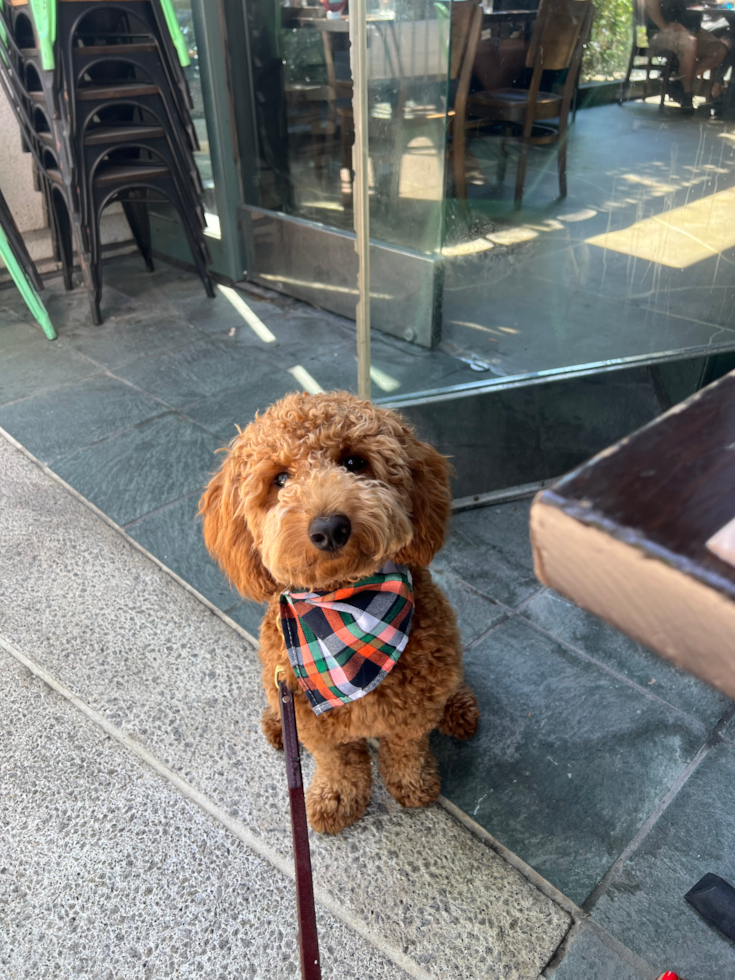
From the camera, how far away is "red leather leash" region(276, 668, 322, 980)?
1120 mm

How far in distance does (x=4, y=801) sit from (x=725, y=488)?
2054 mm

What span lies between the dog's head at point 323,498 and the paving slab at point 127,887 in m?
0.69

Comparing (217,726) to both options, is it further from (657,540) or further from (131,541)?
(657,540)

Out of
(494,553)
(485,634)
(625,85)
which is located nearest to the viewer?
(485,634)

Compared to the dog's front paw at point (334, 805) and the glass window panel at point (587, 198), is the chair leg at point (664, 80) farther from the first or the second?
the dog's front paw at point (334, 805)

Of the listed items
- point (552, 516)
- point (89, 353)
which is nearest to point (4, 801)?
point (552, 516)

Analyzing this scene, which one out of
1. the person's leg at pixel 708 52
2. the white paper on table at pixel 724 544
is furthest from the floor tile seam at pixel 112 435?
the white paper on table at pixel 724 544

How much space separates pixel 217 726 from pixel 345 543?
101cm

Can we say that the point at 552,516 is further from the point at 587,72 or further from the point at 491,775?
the point at 587,72

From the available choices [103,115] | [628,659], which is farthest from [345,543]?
[103,115]

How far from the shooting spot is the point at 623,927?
159 centimetres

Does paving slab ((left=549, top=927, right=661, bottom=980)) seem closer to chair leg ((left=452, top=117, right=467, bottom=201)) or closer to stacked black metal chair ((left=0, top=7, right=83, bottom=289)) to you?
chair leg ((left=452, top=117, right=467, bottom=201))

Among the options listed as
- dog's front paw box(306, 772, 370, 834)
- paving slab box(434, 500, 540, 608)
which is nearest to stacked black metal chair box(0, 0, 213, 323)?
paving slab box(434, 500, 540, 608)

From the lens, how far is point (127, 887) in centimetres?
171
